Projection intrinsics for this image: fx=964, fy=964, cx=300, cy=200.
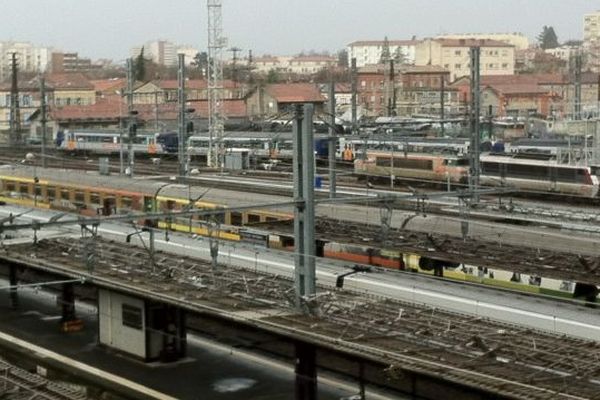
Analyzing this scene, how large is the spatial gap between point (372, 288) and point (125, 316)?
2866mm

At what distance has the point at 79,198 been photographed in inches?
Answer: 791

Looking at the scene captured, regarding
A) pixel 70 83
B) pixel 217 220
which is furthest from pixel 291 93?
pixel 217 220

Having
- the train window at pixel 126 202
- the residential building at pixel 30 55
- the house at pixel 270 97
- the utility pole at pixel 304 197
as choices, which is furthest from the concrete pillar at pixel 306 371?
the residential building at pixel 30 55

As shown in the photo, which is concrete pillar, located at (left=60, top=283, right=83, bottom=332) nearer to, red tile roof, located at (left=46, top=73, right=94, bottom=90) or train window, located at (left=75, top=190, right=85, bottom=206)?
train window, located at (left=75, top=190, right=85, bottom=206)

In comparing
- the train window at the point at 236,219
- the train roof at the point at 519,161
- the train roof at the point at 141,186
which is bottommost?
the train window at the point at 236,219

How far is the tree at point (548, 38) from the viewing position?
430 feet

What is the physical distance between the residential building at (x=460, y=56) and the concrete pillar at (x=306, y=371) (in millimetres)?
65901

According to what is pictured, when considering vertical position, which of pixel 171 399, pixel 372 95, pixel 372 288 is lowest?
pixel 171 399

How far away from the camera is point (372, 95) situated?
5241cm

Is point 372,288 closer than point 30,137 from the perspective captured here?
Yes

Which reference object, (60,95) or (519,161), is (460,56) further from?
(519,161)

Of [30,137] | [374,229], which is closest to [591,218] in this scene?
[374,229]

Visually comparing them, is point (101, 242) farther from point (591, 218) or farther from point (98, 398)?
point (591, 218)

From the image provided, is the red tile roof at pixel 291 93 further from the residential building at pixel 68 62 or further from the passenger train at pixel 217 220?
the residential building at pixel 68 62
